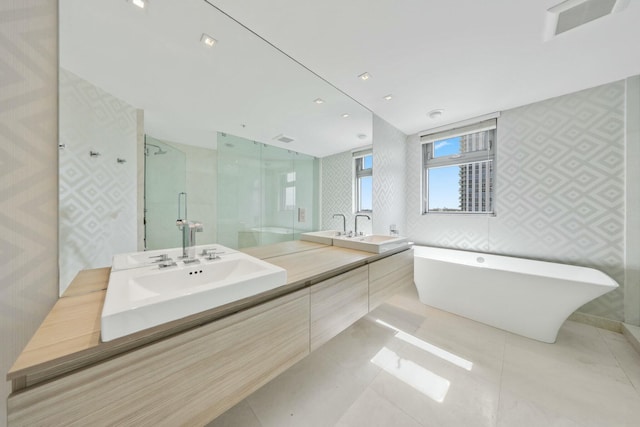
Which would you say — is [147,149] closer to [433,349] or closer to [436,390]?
[436,390]

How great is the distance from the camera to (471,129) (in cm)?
265


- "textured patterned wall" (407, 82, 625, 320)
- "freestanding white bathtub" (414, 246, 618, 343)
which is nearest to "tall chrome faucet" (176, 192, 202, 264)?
"freestanding white bathtub" (414, 246, 618, 343)

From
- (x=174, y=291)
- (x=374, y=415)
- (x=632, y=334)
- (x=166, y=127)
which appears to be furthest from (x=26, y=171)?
(x=632, y=334)

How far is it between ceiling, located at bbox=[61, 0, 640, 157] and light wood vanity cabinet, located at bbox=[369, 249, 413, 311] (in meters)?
1.16

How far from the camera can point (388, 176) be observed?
2.72m

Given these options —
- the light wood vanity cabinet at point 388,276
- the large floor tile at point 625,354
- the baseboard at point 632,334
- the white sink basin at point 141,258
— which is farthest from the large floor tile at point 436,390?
the white sink basin at point 141,258

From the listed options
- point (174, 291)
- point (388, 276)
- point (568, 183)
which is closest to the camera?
point (174, 291)

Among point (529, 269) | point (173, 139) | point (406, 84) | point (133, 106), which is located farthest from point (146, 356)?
point (529, 269)

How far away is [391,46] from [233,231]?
1680 mm

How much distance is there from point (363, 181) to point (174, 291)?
1913 millimetres

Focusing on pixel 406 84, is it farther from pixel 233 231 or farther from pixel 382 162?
pixel 233 231

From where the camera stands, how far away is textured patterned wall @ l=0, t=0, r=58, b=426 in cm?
70

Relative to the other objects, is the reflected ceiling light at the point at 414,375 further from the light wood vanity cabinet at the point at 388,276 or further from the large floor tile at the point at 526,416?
the light wood vanity cabinet at the point at 388,276

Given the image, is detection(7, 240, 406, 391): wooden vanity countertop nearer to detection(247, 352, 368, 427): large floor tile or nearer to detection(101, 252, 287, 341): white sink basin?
detection(101, 252, 287, 341): white sink basin
